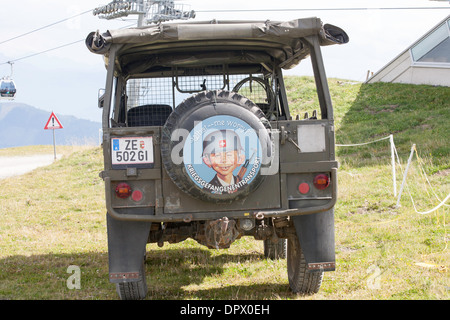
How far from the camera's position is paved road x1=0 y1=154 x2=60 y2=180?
21062 millimetres

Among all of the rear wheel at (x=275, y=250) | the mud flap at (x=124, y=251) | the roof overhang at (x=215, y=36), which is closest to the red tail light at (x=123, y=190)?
the mud flap at (x=124, y=251)

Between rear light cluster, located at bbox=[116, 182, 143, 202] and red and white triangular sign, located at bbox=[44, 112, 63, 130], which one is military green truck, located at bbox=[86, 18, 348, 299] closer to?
rear light cluster, located at bbox=[116, 182, 143, 202]

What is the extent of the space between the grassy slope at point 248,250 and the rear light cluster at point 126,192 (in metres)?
1.43

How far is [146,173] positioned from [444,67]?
68.8ft

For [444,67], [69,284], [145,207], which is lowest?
[69,284]

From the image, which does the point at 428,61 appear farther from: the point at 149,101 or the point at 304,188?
the point at 304,188

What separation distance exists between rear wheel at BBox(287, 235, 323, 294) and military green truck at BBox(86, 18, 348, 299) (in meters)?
0.01

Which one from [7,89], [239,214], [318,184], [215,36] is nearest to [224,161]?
[239,214]

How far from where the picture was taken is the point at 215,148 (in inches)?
192

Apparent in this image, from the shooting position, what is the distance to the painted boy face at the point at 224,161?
487 centimetres

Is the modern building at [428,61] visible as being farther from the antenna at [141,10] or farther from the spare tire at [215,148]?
the spare tire at [215,148]

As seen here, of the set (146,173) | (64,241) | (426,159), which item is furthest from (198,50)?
(426,159)
